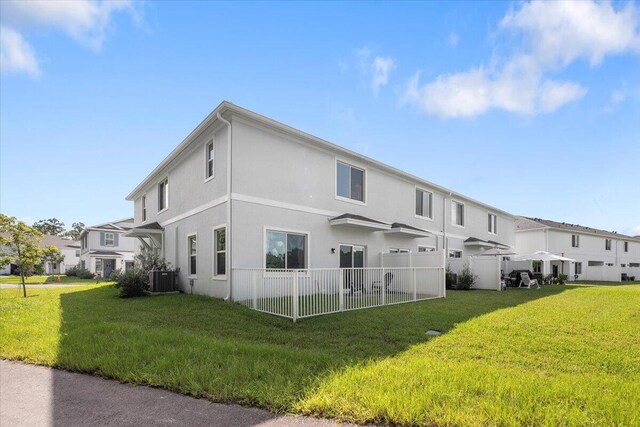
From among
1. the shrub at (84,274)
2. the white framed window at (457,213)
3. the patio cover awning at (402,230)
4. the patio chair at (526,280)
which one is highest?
the white framed window at (457,213)

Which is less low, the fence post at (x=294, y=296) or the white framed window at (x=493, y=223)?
the white framed window at (x=493, y=223)

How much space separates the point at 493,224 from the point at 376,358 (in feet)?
83.7

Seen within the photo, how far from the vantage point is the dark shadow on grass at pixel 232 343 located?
14.3 ft

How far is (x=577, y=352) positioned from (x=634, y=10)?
8.42 metres

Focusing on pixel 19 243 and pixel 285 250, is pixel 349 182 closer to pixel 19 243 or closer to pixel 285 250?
pixel 285 250

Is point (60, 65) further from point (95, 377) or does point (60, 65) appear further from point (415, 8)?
point (415, 8)

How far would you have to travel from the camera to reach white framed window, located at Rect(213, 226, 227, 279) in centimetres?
1170

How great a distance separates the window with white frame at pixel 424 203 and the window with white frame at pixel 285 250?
8897mm

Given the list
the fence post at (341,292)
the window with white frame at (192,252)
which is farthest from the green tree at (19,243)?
the fence post at (341,292)

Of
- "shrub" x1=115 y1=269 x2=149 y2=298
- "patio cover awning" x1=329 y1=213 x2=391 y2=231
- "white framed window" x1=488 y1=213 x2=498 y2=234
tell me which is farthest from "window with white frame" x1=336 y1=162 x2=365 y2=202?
"white framed window" x1=488 y1=213 x2=498 y2=234

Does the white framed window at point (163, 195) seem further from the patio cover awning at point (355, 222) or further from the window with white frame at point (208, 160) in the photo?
the patio cover awning at point (355, 222)

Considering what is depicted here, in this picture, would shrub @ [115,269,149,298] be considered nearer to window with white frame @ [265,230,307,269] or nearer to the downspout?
the downspout

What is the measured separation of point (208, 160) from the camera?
12992 mm

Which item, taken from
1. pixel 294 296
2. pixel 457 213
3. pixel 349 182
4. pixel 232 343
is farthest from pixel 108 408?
pixel 457 213
